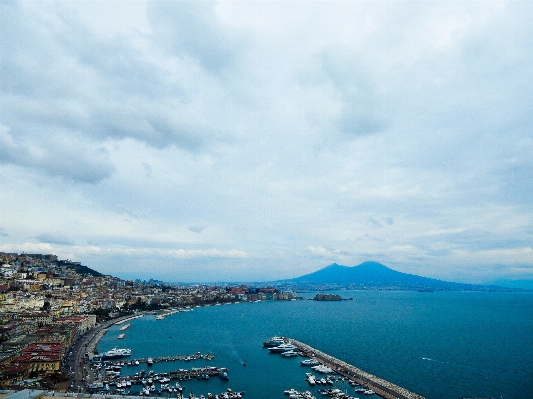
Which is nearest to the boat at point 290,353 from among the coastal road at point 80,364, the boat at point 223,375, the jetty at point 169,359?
the jetty at point 169,359

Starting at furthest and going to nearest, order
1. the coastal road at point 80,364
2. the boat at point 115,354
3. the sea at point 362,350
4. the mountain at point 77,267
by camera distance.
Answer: the mountain at point 77,267 → the boat at point 115,354 → the sea at point 362,350 → the coastal road at point 80,364

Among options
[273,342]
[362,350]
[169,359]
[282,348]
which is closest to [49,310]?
[169,359]

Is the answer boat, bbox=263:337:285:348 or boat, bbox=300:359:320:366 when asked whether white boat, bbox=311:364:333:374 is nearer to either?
boat, bbox=300:359:320:366

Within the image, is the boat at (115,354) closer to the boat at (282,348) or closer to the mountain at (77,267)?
the boat at (282,348)

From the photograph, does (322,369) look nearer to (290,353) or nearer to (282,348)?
(290,353)

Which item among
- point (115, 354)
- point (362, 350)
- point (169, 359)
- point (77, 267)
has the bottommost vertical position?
point (169, 359)

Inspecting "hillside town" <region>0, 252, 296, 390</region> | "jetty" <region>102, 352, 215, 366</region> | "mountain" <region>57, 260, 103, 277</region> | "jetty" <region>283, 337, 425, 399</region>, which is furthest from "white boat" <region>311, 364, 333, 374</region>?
"mountain" <region>57, 260, 103, 277</region>
